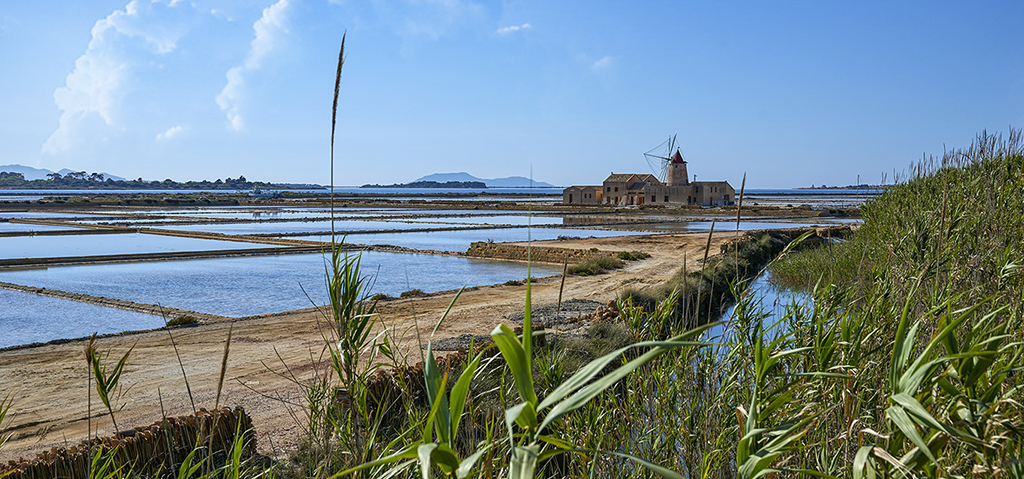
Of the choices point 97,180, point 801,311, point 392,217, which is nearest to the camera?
point 801,311

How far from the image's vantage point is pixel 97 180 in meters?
195

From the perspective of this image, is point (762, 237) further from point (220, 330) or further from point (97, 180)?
point (97, 180)

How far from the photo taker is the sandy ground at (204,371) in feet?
19.2

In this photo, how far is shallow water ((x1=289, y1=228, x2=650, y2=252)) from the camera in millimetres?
28562

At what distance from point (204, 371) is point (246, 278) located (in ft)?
36.3

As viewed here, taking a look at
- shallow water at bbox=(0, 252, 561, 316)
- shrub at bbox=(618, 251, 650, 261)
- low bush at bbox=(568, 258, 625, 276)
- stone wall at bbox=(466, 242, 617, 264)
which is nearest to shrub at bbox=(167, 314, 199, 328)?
shallow water at bbox=(0, 252, 561, 316)

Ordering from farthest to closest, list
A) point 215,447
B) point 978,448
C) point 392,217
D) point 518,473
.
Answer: point 392,217, point 215,447, point 978,448, point 518,473

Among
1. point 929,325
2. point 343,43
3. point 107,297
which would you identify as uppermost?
point 343,43

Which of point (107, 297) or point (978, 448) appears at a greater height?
point (978, 448)

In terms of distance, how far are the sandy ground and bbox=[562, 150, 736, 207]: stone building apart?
160ft

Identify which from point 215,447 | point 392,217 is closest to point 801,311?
point 215,447

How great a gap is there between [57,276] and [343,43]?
67.1 ft

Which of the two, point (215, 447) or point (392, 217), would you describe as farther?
point (392, 217)

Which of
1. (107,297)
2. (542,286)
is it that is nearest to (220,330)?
(107,297)
